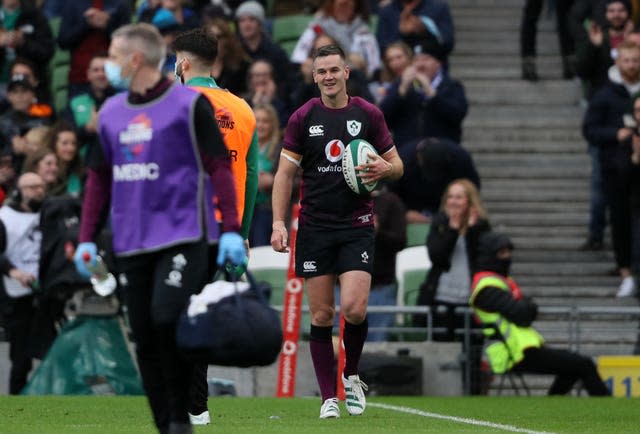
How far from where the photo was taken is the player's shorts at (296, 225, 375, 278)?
36.6ft

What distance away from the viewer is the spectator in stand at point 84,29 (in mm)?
19641

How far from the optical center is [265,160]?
1738cm

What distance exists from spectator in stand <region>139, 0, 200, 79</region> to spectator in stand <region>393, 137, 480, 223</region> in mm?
2993

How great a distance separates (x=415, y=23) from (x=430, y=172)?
2662 mm

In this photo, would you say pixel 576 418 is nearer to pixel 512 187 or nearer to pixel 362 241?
pixel 362 241

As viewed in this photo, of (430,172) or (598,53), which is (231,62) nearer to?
(430,172)

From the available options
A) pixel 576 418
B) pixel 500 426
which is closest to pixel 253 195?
pixel 500 426

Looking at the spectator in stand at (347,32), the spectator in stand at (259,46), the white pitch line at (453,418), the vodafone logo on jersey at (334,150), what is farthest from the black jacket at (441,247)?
the vodafone logo on jersey at (334,150)

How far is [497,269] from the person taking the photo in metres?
15.6

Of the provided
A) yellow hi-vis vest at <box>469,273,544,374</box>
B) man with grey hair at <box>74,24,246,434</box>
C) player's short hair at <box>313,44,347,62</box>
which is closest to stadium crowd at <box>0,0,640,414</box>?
yellow hi-vis vest at <box>469,273,544,374</box>

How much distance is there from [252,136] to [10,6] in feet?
34.4

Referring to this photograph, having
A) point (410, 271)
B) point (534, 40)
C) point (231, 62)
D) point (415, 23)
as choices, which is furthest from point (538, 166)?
point (231, 62)

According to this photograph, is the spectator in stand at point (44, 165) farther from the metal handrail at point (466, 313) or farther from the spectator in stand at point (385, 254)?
the spectator in stand at point (385, 254)

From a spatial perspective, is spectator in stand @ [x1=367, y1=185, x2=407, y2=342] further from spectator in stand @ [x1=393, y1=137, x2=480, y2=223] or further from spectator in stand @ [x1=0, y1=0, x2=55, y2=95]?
spectator in stand @ [x1=0, y1=0, x2=55, y2=95]
